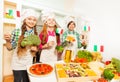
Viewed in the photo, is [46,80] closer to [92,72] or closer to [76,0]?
[92,72]

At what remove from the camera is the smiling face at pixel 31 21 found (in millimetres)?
1210

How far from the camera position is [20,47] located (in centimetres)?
120

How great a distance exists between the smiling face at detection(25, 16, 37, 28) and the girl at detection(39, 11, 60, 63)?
98 millimetres

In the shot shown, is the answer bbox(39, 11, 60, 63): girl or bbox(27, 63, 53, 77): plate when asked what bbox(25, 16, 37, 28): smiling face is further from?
bbox(27, 63, 53, 77): plate

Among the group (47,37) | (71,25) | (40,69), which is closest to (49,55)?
(47,37)

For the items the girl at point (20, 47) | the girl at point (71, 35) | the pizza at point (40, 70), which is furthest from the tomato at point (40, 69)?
the girl at point (71, 35)

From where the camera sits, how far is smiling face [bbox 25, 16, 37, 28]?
1.21 metres

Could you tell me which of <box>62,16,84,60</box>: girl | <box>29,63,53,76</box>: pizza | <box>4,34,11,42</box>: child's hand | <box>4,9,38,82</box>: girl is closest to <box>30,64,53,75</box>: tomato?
<box>29,63,53,76</box>: pizza

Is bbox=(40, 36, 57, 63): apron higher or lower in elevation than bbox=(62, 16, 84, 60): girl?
lower

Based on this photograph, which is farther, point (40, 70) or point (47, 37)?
point (47, 37)

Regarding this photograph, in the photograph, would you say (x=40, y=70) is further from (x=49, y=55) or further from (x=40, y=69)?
(x=49, y=55)

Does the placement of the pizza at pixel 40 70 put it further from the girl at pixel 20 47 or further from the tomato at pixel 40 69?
the girl at pixel 20 47

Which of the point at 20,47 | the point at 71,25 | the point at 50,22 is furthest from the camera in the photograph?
the point at 71,25

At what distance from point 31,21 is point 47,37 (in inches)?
8.6
